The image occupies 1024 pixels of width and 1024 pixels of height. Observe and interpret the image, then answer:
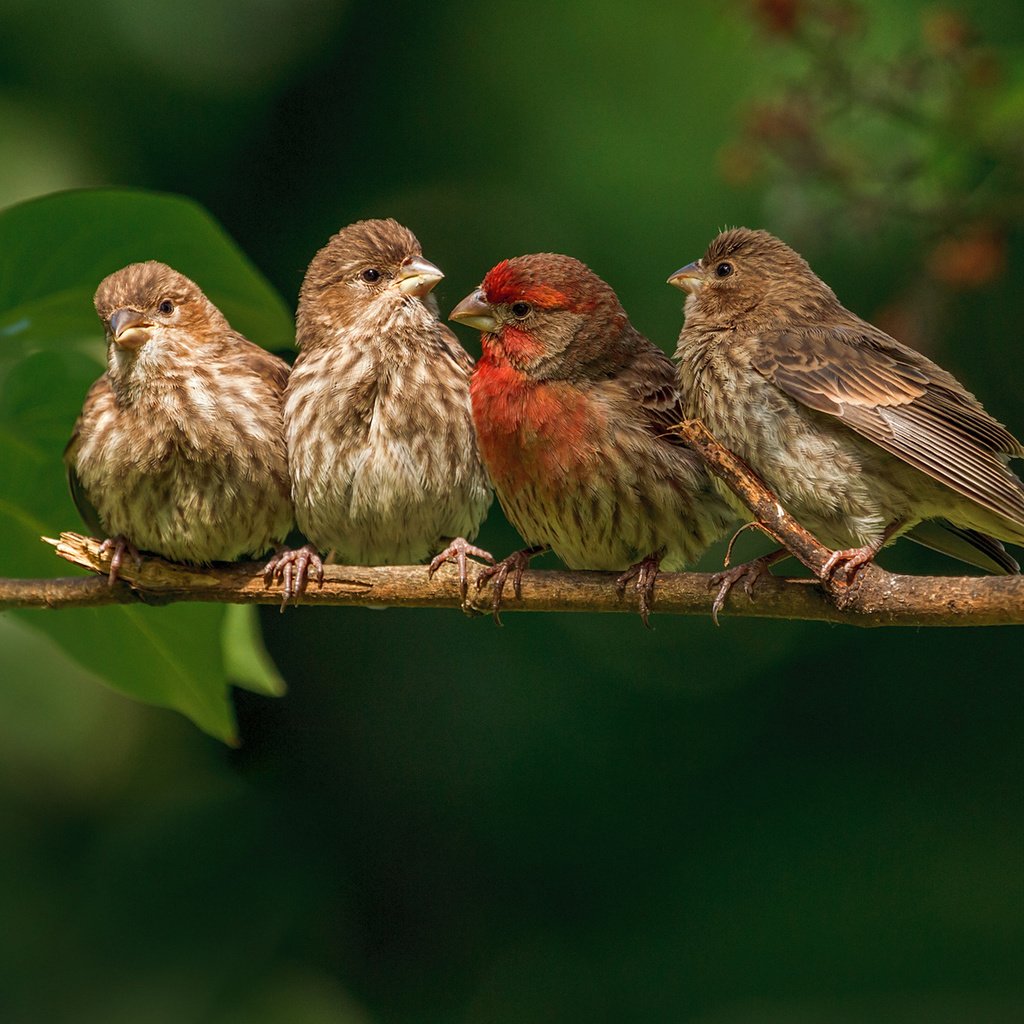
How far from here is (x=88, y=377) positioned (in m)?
4.26

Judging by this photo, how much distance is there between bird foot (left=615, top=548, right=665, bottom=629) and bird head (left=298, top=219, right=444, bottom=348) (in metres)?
1.11

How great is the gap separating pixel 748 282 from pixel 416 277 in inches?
38.9

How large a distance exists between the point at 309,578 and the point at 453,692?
5.75 metres

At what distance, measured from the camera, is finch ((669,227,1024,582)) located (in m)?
4.19

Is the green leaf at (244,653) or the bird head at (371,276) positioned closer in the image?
the green leaf at (244,653)

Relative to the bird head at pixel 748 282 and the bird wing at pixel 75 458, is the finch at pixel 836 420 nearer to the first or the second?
the bird head at pixel 748 282

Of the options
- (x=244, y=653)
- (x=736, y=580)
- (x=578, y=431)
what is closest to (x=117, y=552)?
(x=244, y=653)

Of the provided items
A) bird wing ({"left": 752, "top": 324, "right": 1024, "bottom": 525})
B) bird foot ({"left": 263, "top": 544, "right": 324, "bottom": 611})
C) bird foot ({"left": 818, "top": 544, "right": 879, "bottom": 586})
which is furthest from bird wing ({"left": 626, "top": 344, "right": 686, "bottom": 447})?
bird foot ({"left": 263, "top": 544, "right": 324, "bottom": 611})

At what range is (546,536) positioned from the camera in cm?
468

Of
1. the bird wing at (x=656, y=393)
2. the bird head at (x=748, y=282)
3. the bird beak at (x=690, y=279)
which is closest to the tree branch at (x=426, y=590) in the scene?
the bird wing at (x=656, y=393)

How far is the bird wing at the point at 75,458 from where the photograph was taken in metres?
4.68

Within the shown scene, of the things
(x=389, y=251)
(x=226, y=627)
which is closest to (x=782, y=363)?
(x=389, y=251)

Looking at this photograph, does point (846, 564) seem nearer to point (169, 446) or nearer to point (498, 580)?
point (498, 580)

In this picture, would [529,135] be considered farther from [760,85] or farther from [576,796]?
[576,796]
